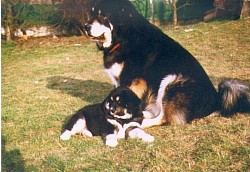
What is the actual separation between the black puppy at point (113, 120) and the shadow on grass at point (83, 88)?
5.15 feet

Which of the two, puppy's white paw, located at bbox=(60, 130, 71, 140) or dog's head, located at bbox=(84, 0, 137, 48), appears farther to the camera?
dog's head, located at bbox=(84, 0, 137, 48)

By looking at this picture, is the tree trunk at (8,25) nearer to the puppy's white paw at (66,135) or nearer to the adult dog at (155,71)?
the adult dog at (155,71)

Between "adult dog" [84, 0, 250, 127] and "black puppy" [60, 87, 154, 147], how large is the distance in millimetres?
310

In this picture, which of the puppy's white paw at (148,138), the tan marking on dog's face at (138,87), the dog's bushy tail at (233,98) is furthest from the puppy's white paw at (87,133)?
the dog's bushy tail at (233,98)

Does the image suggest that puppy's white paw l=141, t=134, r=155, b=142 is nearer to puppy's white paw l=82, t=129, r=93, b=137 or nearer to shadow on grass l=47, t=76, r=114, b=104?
puppy's white paw l=82, t=129, r=93, b=137

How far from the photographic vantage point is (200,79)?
399cm

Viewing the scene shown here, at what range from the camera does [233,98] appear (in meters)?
3.81

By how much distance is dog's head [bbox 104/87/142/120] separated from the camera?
3533 mm

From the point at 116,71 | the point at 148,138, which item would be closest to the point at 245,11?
the point at 116,71

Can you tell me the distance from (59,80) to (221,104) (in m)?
4.35

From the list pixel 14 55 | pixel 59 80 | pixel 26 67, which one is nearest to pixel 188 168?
pixel 59 80

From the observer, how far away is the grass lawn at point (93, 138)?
9.61 ft

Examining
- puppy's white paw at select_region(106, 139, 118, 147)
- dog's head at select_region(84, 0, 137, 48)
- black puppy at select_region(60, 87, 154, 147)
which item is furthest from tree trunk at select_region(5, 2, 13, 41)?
puppy's white paw at select_region(106, 139, 118, 147)

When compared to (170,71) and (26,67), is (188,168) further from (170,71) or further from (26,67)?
(26,67)
